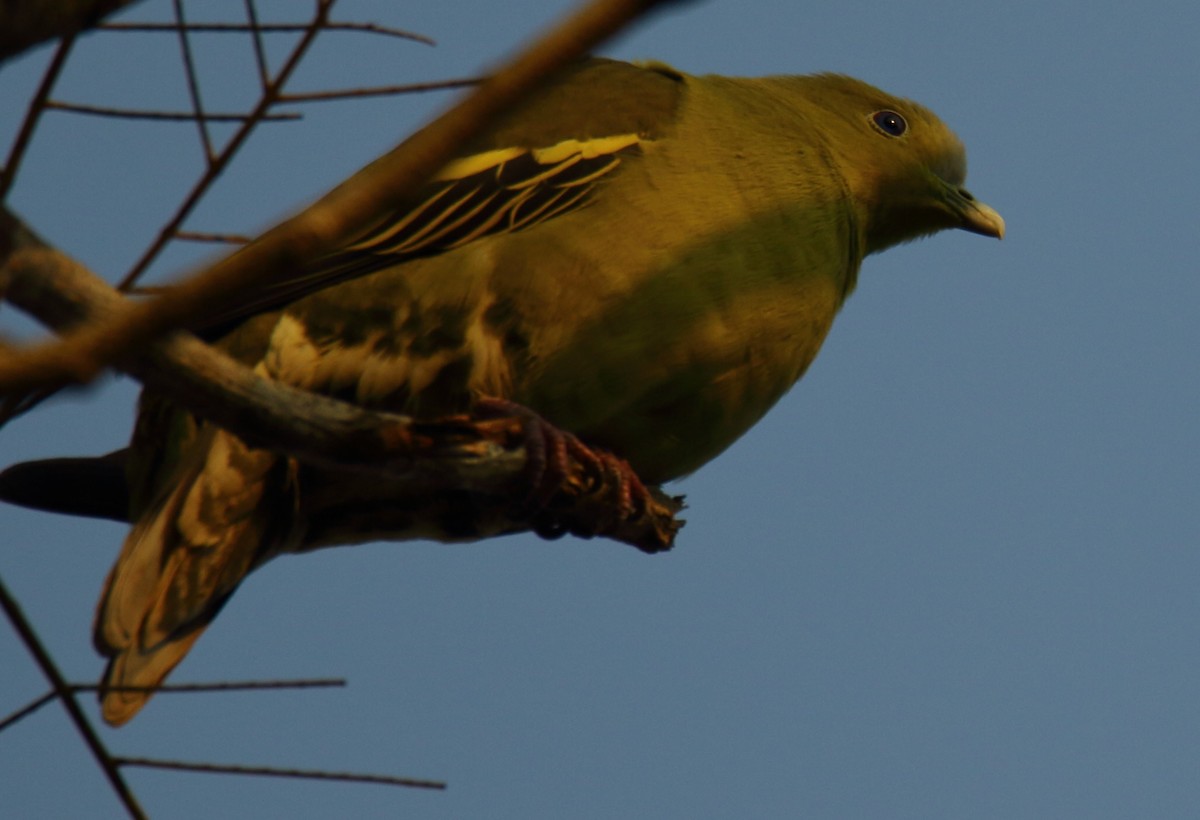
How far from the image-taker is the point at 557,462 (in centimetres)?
383

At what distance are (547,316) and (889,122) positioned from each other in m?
2.27

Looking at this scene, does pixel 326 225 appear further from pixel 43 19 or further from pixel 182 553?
pixel 182 553

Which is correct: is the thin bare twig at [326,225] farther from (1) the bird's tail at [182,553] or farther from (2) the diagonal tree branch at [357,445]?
(1) the bird's tail at [182,553]

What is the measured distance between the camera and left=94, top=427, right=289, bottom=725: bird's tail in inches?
152

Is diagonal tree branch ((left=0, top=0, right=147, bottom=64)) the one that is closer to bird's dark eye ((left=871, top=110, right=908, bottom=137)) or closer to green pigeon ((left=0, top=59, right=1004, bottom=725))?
green pigeon ((left=0, top=59, right=1004, bottom=725))

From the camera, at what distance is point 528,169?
14.6ft

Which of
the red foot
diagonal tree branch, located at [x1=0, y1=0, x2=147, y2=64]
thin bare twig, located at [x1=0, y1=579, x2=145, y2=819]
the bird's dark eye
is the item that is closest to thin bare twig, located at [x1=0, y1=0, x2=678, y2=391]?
diagonal tree branch, located at [x1=0, y1=0, x2=147, y2=64]

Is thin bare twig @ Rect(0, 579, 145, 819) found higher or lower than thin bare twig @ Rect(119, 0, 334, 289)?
lower

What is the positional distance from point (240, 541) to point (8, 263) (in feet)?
6.33

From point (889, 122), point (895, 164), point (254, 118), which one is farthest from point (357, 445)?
point (889, 122)

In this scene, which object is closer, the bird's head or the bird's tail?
the bird's tail

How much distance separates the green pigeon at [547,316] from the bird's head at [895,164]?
61 cm

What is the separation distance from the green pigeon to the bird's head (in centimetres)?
61

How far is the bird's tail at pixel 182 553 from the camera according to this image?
12.6 feet
